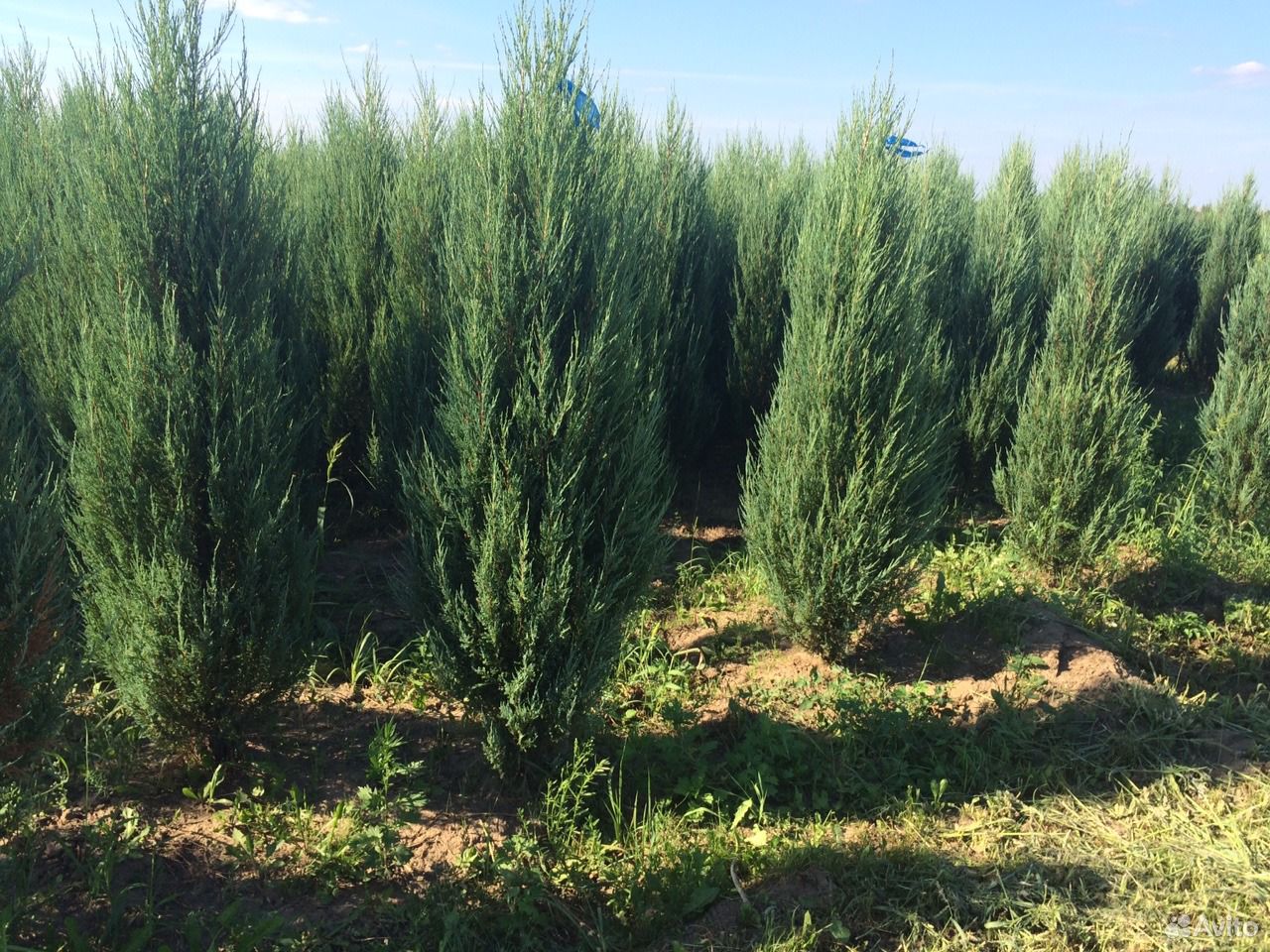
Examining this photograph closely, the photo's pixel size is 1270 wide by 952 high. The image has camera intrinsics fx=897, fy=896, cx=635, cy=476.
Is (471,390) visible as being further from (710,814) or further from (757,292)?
(757,292)

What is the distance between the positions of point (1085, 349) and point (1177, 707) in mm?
2181

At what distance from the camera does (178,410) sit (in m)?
3.10

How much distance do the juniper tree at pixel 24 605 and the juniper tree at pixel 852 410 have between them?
10.0ft

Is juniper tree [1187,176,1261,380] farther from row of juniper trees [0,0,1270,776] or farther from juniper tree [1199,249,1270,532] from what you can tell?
row of juniper trees [0,0,1270,776]

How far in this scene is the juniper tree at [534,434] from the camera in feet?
10.5

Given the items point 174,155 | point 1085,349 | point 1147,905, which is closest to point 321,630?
point 174,155

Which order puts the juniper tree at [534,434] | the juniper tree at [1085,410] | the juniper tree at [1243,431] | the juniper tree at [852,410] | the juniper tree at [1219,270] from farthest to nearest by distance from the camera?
the juniper tree at [1219,270] < the juniper tree at [1243,431] < the juniper tree at [1085,410] < the juniper tree at [852,410] < the juniper tree at [534,434]

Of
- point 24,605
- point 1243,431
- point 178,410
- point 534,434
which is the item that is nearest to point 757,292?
point 1243,431

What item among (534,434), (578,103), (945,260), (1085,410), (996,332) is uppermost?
(578,103)

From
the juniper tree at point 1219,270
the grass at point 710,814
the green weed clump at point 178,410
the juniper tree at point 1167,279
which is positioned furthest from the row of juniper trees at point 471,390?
the juniper tree at point 1219,270

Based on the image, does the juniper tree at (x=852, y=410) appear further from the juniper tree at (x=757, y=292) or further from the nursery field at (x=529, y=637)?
the juniper tree at (x=757, y=292)

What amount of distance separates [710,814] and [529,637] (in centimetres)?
112

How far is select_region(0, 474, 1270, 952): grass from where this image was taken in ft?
9.83

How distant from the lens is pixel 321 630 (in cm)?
442
